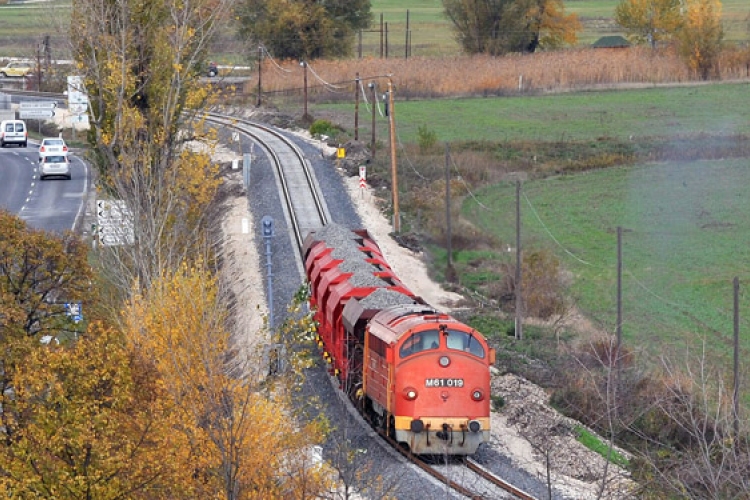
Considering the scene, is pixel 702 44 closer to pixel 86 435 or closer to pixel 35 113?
pixel 35 113

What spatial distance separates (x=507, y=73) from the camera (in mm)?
101812

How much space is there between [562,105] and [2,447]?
75109mm

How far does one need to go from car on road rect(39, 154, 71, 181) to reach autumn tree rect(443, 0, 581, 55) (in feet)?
178

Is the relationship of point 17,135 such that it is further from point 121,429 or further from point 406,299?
point 121,429

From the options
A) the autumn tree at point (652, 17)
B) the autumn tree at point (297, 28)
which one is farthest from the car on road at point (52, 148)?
the autumn tree at point (652, 17)

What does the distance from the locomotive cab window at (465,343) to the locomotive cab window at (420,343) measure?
31cm

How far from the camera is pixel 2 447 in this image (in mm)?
20859

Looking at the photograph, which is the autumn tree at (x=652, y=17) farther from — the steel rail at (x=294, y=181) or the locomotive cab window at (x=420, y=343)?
the locomotive cab window at (x=420, y=343)

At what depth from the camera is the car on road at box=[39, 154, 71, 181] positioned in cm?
7512

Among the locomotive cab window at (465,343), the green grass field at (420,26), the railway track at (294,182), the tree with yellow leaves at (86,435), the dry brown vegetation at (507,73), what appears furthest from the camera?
the green grass field at (420,26)

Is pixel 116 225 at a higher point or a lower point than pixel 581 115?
higher

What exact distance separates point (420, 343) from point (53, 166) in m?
53.1

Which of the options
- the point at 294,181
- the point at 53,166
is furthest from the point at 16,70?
the point at 294,181

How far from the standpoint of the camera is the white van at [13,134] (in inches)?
3580
